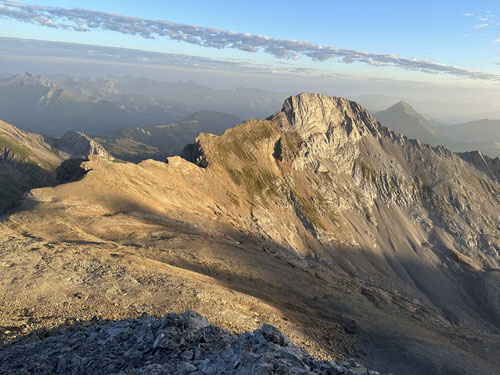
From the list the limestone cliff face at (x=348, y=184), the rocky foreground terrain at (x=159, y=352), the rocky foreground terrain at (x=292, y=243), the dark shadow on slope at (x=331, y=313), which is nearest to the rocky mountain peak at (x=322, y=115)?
the limestone cliff face at (x=348, y=184)

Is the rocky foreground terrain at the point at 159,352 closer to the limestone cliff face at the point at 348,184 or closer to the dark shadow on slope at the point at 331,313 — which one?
the dark shadow on slope at the point at 331,313

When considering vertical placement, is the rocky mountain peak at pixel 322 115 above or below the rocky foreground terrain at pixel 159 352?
above

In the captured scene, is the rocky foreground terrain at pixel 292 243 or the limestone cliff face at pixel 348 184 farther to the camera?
the limestone cliff face at pixel 348 184

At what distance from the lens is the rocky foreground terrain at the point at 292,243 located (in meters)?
31.1

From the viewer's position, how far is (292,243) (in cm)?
10475

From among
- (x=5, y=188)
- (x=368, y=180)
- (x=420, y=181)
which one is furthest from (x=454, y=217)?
Answer: (x=5, y=188)

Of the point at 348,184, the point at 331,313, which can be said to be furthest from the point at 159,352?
the point at 348,184

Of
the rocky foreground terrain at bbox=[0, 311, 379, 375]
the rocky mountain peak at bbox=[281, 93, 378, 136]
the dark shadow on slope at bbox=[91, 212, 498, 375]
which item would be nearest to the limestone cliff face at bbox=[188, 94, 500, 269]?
the rocky mountain peak at bbox=[281, 93, 378, 136]

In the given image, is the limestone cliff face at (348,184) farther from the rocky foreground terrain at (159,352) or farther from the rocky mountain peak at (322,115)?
the rocky foreground terrain at (159,352)

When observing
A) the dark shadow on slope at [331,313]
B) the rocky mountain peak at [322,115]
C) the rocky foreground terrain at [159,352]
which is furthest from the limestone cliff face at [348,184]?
the rocky foreground terrain at [159,352]

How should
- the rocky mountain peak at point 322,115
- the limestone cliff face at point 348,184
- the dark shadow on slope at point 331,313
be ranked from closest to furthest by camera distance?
1. the dark shadow on slope at point 331,313
2. the limestone cliff face at point 348,184
3. the rocky mountain peak at point 322,115

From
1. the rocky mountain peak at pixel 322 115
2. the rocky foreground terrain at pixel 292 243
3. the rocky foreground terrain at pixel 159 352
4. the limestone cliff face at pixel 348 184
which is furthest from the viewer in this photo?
the rocky mountain peak at pixel 322 115

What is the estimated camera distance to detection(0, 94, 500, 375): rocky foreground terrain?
3106 centimetres

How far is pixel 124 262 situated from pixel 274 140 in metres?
113
